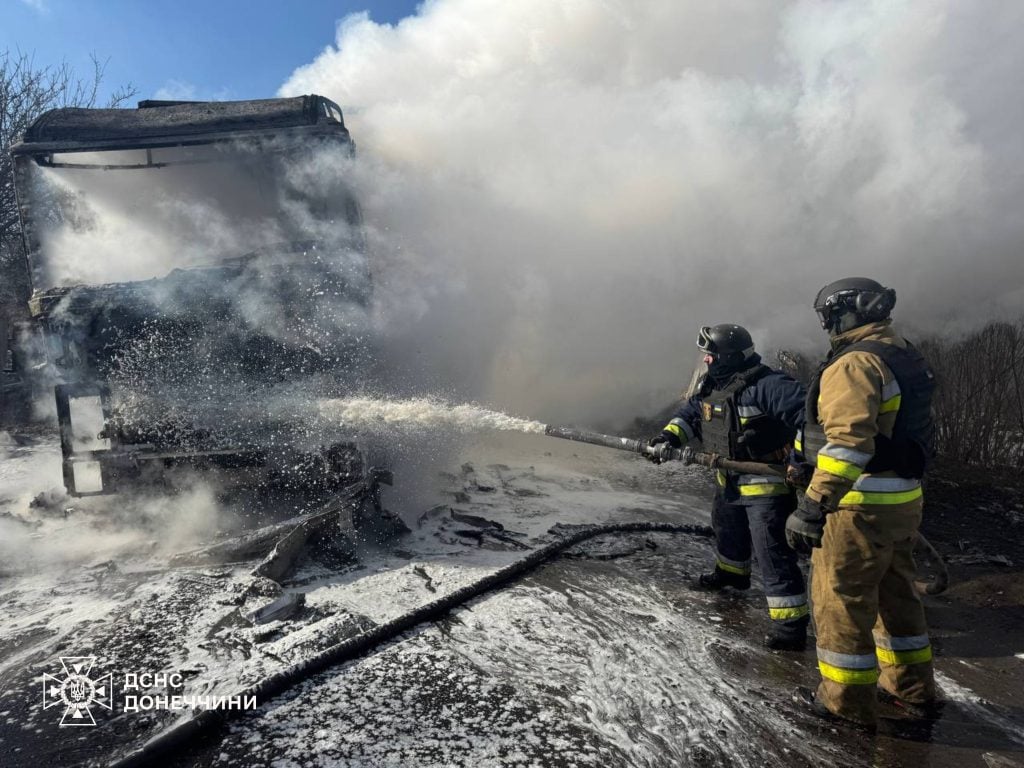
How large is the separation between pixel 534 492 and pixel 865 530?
→ 3.86 metres

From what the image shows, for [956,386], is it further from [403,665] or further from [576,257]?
[403,665]

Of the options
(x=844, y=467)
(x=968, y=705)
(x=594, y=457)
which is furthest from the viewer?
(x=594, y=457)

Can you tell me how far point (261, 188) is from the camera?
4562mm

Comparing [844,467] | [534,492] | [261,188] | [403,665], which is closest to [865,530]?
[844,467]

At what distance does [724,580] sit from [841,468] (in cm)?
154

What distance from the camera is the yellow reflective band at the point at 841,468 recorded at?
7.68ft

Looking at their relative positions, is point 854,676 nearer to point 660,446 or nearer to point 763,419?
point 763,419

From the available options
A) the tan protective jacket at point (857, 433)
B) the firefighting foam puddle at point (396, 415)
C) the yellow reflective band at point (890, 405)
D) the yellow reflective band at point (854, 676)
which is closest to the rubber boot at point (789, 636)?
the yellow reflective band at point (854, 676)

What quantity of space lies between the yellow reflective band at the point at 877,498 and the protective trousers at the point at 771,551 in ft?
2.41

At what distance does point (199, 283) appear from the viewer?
420cm

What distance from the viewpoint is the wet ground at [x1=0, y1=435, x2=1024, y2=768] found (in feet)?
7.08

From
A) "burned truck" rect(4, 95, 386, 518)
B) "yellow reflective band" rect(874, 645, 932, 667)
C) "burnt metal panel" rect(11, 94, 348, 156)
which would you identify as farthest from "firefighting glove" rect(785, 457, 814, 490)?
"burnt metal panel" rect(11, 94, 348, 156)

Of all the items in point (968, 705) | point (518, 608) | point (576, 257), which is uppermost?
point (576, 257)

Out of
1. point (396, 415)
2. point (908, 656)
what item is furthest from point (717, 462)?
point (396, 415)
